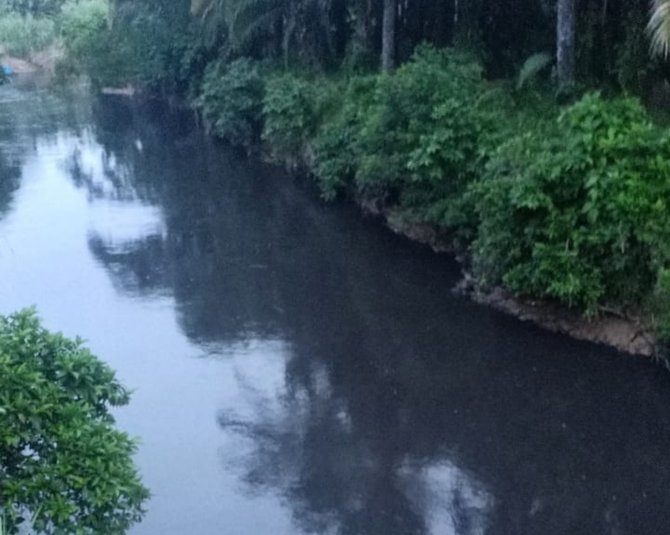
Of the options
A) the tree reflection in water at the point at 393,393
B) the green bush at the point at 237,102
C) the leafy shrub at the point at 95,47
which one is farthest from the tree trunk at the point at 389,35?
the leafy shrub at the point at 95,47

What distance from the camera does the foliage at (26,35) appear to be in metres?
46.3

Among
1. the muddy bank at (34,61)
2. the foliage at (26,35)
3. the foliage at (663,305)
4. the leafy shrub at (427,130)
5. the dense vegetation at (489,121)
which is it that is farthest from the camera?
the foliage at (26,35)

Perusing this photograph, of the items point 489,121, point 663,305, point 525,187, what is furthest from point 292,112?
point 663,305

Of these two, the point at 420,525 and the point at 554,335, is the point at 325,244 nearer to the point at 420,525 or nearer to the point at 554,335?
the point at 554,335

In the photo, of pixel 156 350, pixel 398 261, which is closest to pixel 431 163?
pixel 398 261

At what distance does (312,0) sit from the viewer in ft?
73.4

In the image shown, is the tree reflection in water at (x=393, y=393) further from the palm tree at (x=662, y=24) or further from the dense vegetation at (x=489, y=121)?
the palm tree at (x=662, y=24)

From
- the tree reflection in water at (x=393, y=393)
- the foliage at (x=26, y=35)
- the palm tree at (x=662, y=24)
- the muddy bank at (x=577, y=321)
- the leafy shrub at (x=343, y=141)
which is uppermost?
the palm tree at (x=662, y=24)

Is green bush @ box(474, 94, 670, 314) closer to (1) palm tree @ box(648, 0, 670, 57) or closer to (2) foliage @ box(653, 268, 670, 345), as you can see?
(2) foliage @ box(653, 268, 670, 345)

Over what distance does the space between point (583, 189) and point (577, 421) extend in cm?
291

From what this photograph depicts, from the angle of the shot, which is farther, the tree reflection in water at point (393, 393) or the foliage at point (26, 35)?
the foliage at point (26, 35)

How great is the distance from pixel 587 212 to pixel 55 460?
7115 millimetres

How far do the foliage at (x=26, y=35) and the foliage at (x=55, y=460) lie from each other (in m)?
42.5

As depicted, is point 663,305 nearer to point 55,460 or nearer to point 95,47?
point 55,460
